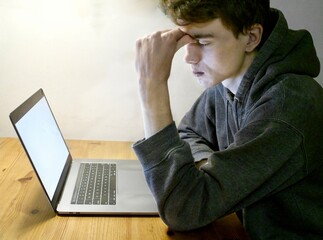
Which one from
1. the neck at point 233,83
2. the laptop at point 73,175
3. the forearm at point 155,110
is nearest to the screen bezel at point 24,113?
the laptop at point 73,175

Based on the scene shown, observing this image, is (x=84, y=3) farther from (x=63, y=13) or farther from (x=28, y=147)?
(x=28, y=147)

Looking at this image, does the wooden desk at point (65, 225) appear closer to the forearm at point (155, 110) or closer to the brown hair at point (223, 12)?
the forearm at point (155, 110)

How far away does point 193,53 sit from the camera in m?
0.89

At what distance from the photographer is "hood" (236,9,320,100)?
2.67 ft

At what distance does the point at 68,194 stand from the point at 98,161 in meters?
0.26

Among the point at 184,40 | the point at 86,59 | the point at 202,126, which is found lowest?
the point at 202,126

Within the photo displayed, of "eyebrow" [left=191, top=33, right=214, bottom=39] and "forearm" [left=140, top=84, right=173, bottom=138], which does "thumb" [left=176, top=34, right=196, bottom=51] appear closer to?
"eyebrow" [left=191, top=33, right=214, bottom=39]

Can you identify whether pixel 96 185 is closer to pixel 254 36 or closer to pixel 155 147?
pixel 155 147

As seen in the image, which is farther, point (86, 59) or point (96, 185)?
point (86, 59)

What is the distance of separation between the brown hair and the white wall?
460 millimetres

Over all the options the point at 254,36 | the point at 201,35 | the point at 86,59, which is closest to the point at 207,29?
the point at 201,35

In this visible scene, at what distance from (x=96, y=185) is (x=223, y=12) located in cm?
56

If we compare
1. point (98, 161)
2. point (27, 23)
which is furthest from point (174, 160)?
point (27, 23)

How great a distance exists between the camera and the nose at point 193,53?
88cm
